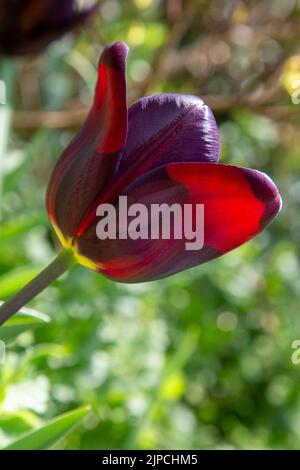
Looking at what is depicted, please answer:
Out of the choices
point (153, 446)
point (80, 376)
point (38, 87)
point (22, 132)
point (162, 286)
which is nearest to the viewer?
point (80, 376)

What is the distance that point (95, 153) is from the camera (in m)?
0.53

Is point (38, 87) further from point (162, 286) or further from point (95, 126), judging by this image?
point (95, 126)

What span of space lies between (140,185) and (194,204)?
4 centimetres

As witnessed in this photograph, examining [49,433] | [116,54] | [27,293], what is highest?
[116,54]

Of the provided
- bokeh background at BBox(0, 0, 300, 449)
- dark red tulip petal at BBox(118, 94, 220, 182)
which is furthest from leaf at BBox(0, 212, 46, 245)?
dark red tulip petal at BBox(118, 94, 220, 182)

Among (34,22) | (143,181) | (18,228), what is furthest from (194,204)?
(34,22)

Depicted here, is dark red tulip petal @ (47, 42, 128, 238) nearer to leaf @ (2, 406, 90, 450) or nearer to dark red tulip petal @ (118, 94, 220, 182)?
dark red tulip petal @ (118, 94, 220, 182)

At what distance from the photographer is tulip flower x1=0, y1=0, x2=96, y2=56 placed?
102 cm

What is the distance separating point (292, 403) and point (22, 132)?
0.80 metres

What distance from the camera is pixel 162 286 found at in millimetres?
1317

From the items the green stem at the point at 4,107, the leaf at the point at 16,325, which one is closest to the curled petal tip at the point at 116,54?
the leaf at the point at 16,325

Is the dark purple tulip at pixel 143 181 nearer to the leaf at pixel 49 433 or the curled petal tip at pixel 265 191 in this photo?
the curled petal tip at pixel 265 191

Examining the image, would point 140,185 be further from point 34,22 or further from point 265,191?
point 34,22

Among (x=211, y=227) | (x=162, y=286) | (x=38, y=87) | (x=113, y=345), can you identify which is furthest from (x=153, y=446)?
(x=38, y=87)
